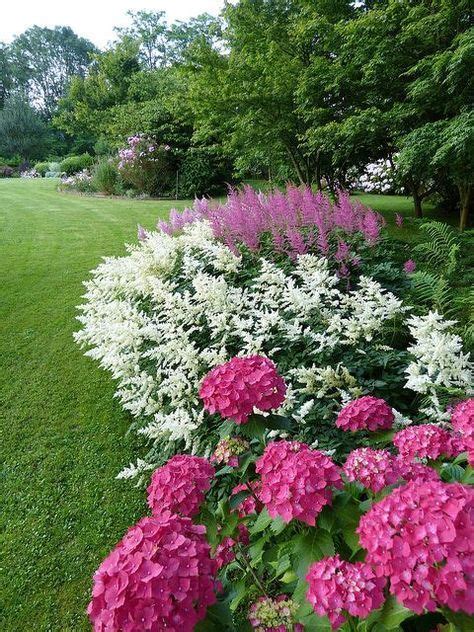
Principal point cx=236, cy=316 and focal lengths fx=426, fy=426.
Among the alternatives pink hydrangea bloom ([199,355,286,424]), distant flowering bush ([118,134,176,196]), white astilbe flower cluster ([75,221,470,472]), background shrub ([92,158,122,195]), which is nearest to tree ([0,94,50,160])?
background shrub ([92,158,122,195])

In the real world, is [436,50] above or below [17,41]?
below

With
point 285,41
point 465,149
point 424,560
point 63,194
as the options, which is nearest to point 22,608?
point 424,560

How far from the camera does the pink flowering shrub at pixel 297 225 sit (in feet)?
12.8

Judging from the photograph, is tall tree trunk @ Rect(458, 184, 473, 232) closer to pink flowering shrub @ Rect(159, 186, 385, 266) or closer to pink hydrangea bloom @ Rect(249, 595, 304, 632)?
pink flowering shrub @ Rect(159, 186, 385, 266)

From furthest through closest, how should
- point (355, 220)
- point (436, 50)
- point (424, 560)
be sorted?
A: 1. point (436, 50)
2. point (355, 220)
3. point (424, 560)

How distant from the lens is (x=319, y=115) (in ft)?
22.7

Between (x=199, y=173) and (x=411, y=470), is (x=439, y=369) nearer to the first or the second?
(x=411, y=470)

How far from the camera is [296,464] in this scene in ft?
4.03

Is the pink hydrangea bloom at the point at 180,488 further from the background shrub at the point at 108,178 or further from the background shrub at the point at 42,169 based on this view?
the background shrub at the point at 42,169

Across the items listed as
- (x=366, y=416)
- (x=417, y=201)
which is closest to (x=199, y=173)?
(x=417, y=201)

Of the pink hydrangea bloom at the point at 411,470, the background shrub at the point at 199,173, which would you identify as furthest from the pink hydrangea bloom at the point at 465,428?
the background shrub at the point at 199,173

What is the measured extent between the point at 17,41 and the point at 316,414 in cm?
6369

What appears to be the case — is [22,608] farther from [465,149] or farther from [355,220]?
[465,149]

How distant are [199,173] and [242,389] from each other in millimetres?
13425
